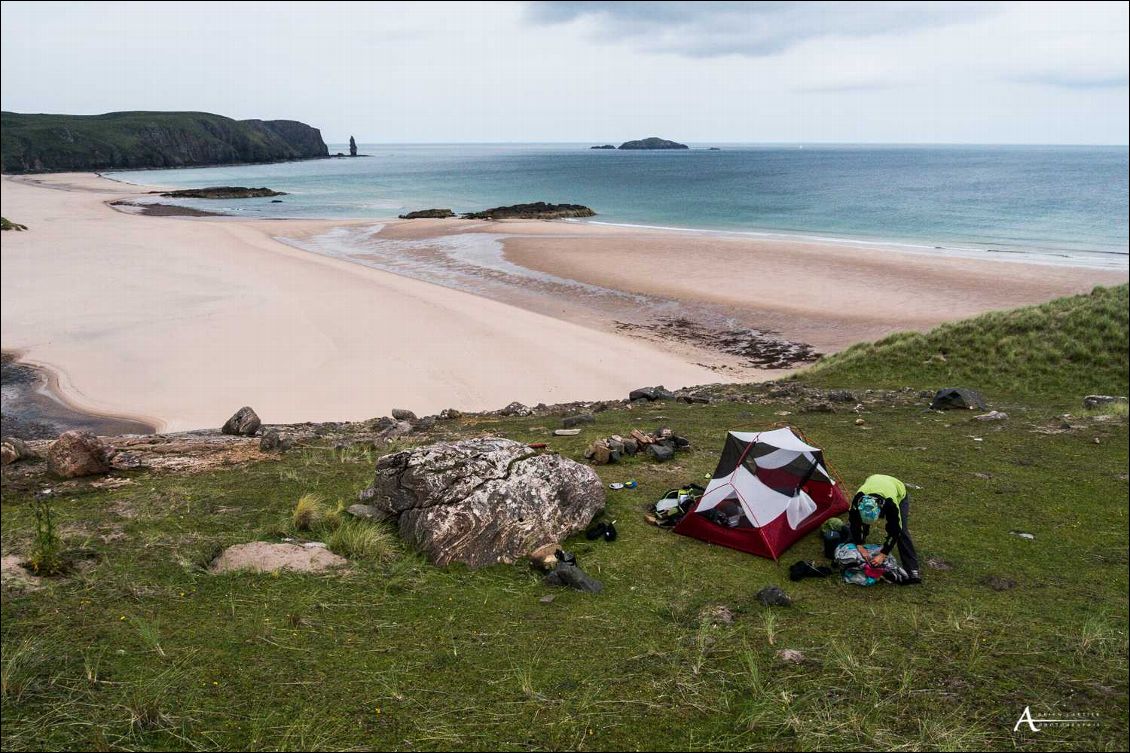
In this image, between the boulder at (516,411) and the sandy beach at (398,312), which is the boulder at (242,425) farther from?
the boulder at (516,411)

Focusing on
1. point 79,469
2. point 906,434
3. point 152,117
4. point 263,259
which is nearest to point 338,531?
point 79,469

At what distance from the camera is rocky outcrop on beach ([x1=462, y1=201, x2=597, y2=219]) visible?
7519cm

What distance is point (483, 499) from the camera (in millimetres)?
9164

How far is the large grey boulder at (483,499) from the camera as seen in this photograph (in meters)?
8.94

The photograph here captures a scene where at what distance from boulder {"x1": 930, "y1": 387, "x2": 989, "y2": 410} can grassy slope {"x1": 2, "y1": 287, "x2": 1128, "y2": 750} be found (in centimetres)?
532

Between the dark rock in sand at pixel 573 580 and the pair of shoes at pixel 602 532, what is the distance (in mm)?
1081

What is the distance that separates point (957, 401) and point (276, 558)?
1487cm

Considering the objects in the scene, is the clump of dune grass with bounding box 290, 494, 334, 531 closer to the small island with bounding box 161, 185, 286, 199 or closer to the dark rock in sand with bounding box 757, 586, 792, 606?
the dark rock in sand with bounding box 757, 586, 792, 606

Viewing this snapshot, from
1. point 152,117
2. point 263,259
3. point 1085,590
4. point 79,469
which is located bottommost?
point 1085,590

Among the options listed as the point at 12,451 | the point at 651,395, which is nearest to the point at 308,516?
the point at 12,451

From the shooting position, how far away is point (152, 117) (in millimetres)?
173125

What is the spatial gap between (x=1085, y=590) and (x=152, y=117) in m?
209

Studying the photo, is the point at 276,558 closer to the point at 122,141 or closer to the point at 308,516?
the point at 308,516

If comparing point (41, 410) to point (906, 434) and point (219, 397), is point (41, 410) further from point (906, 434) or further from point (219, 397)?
point (906, 434)
